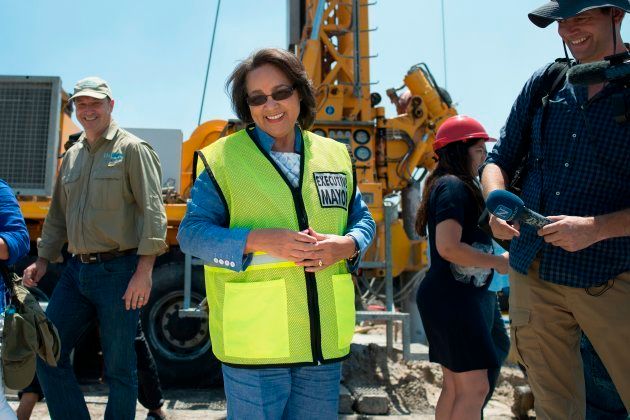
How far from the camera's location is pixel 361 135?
7.18 meters

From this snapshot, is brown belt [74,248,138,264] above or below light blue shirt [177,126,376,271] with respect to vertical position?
below

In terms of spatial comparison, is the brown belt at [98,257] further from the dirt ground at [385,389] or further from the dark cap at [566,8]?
the dark cap at [566,8]

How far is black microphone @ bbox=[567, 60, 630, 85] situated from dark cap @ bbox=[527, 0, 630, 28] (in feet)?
0.80

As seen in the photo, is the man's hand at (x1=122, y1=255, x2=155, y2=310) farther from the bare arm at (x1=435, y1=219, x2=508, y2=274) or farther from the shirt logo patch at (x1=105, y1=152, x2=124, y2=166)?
the bare arm at (x1=435, y1=219, x2=508, y2=274)

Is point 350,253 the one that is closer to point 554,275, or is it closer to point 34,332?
point 554,275

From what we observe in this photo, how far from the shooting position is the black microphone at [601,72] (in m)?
2.06

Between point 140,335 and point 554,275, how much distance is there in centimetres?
287

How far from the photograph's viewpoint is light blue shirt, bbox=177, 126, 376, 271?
6.74 ft

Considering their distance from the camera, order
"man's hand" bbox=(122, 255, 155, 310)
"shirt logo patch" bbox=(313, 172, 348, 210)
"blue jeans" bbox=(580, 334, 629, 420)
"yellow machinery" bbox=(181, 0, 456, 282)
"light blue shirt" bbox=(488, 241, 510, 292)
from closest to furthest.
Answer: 1. "shirt logo patch" bbox=(313, 172, 348, 210)
2. "blue jeans" bbox=(580, 334, 629, 420)
3. "light blue shirt" bbox=(488, 241, 510, 292)
4. "man's hand" bbox=(122, 255, 155, 310)
5. "yellow machinery" bbox=(181, 0, 456, 282)

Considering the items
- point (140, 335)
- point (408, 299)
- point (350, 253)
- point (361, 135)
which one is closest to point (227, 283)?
point (350, 253)

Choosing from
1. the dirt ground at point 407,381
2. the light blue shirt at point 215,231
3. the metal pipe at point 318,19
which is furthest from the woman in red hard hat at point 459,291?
the metal pipe at point 318,19

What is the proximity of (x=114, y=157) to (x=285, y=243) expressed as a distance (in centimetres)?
186

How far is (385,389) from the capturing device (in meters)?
5.95

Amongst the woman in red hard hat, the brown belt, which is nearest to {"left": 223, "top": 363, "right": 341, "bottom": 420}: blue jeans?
the woman in red hard hat
